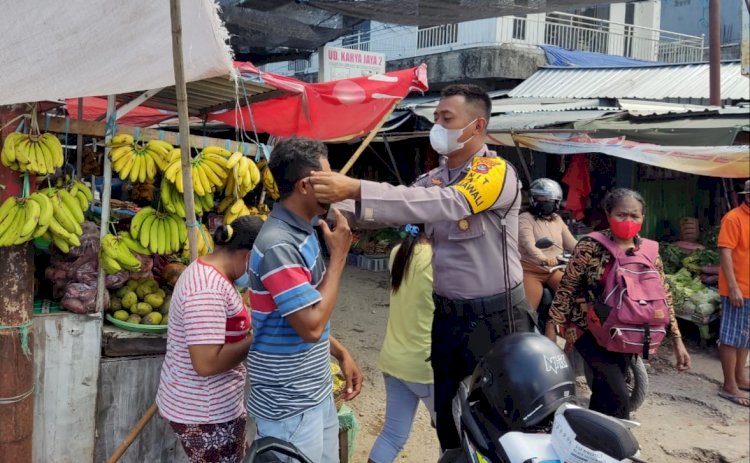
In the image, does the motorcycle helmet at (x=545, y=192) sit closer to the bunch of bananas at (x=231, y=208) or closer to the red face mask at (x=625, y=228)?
the red face mask at (x=625, y=228)

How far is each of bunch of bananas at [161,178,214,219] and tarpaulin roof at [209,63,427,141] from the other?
206 centimetres

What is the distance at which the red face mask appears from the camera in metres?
3.43

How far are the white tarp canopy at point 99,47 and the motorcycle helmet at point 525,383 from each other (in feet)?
5.31

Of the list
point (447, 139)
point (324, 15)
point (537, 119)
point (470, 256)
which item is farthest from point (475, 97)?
point (537, 119)

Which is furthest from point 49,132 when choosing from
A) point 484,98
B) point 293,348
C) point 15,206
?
point 484,98

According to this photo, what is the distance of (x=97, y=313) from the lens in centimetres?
322

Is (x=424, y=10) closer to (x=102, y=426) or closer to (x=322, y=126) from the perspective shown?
(x=322, y=126)

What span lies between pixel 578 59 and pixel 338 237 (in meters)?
13.7

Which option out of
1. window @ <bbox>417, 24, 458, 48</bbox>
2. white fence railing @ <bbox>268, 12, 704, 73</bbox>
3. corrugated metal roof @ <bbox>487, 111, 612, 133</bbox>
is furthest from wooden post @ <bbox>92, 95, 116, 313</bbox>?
window @ <bbox>417, 24, 458, 48</bbox>

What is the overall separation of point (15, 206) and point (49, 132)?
0.43 meters

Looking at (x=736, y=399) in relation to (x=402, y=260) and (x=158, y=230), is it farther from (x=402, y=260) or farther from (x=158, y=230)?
(x=158, y=230)

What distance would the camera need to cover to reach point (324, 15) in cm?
697

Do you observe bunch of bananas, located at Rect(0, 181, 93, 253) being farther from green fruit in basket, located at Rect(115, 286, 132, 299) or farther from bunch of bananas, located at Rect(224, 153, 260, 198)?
bunch of bananas, located at Rect(224, 153, 260, 198)

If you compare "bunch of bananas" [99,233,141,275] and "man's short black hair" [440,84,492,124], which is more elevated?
"man's short black hair" [440,84,492,124]
